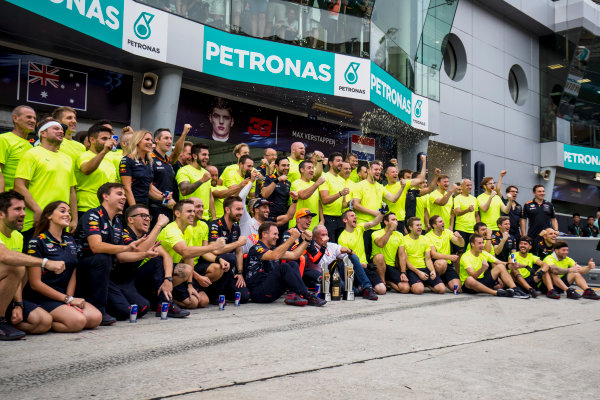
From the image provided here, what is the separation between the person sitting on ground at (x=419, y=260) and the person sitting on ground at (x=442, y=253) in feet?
0.63

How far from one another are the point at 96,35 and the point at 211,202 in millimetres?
3519

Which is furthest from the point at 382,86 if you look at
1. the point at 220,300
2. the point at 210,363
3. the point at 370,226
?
the point at 210,363

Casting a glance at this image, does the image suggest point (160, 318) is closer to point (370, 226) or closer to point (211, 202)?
point (211, 202)

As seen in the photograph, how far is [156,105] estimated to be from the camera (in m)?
10.2

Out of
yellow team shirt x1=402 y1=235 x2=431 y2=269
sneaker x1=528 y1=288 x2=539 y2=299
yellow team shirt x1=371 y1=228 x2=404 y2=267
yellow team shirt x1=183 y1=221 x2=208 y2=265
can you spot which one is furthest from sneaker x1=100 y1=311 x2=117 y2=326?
sneaker x1=528 y1=288 x2=539 y2=299

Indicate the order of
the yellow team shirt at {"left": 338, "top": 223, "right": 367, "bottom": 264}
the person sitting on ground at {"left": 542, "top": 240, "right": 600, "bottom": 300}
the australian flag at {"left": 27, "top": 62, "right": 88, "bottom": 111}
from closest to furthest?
the yellow team shirt at {"left": 338, "top": 223, "right": 367, "bottom": 264}, the australian flag at {"left": 27, "top": 62, "right": 88, "bottom": 111}, the person sitting on ground at {"left": 542, "top": 240, "right": 600, "bottom": 300}

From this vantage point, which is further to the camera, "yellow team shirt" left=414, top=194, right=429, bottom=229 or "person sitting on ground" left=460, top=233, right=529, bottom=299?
"yellow team shirt" left=414, top=194, right=429, bottom=229

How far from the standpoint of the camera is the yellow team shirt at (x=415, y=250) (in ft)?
28.9

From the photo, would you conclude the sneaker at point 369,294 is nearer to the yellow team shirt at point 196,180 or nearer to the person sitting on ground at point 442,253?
the person sitting on ground at point 442,253

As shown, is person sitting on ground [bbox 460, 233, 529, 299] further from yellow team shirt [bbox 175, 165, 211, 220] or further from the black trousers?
yellow team shirt [bbox 175, 165, 211, 220]

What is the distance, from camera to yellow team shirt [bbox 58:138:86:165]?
5.75 m

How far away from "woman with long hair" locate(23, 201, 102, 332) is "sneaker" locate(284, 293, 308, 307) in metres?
2.49

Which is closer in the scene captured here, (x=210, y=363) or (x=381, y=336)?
(x=210, y=363)

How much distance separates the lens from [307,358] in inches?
144
